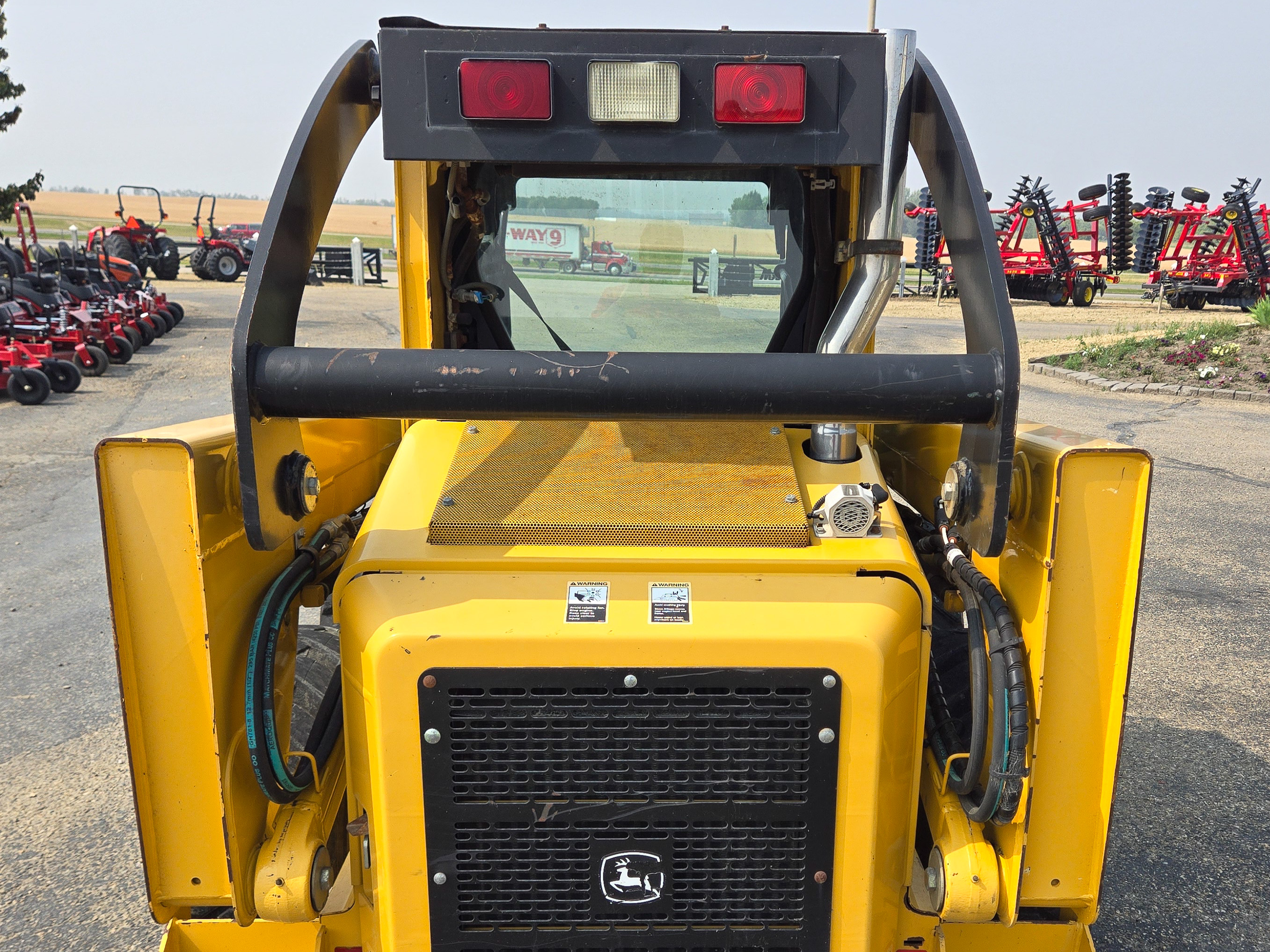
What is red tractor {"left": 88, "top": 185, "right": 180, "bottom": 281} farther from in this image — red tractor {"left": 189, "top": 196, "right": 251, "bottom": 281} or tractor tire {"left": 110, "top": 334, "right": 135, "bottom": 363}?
tractor tire {"left": 110, "top": 334, "right": 135, "bottom": 363}

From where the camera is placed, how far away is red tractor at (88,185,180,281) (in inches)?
788

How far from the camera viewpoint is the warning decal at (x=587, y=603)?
1.62 metres

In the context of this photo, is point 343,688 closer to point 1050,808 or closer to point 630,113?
point 630,113

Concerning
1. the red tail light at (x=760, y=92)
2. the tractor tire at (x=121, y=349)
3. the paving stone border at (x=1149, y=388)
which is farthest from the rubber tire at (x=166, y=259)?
the red tail light at (x=760, y=92)

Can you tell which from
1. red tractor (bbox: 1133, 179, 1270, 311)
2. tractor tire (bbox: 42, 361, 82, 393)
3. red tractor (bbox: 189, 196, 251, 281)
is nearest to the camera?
tractor tire (bbox: 42, 361, 82, 393)

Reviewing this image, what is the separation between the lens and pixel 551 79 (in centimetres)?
159

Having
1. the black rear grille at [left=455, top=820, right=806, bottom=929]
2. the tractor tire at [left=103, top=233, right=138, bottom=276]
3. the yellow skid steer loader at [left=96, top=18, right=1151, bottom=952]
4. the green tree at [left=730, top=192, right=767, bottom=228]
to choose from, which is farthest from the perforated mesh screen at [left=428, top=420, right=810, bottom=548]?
the tractor tire at [left=103, top=233, right=138, bottom=276]

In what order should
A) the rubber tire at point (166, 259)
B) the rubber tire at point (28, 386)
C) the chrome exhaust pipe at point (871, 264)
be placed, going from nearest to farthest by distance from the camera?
the chrome exhaust pipe at point (871, 264), the rubber tire at point (28, 386), the rubber tire at point (166, 259)

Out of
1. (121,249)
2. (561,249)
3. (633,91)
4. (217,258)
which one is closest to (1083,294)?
(217,258)

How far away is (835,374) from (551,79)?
28.2 inches

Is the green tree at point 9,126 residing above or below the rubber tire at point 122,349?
above

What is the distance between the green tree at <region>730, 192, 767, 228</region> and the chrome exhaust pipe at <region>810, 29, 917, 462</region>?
377mm

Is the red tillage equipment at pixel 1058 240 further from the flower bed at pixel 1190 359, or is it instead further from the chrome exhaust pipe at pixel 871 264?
the chrome exhaust pipe at pixel 871 264

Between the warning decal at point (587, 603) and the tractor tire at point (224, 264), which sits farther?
the tractor tire at point (224, 264)
